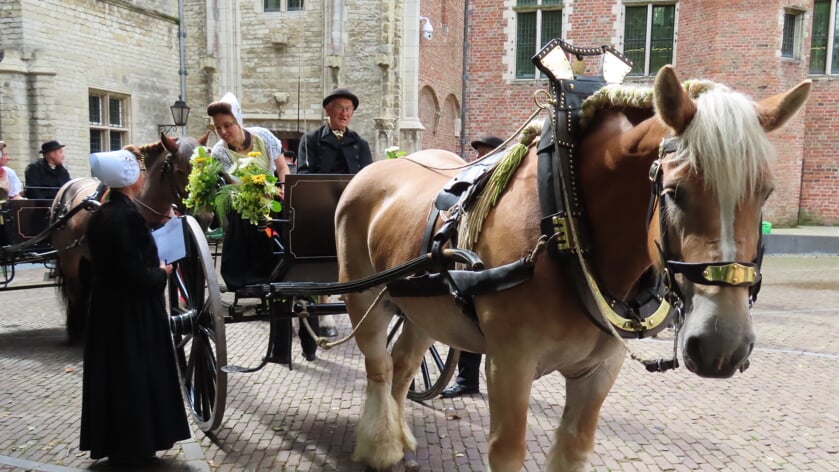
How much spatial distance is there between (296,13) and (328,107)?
13.6m

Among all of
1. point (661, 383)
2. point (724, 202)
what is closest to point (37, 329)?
point (661, 383)

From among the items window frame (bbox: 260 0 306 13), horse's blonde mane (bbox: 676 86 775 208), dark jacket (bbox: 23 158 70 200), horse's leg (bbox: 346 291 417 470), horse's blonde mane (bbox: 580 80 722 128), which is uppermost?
window frame (bbox: 260 0 306 13)

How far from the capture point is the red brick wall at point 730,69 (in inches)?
638

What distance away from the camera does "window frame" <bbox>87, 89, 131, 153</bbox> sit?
15.6m

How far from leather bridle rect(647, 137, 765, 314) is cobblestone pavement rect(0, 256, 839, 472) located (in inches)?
87.7

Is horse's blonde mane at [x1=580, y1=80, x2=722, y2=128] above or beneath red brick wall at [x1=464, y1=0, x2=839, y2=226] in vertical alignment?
beneath

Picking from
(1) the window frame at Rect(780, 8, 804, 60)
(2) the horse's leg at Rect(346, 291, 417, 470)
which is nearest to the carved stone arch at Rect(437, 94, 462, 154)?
(1) the window frame at Rect(780, 8, 804, 60)

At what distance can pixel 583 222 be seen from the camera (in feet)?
7.08

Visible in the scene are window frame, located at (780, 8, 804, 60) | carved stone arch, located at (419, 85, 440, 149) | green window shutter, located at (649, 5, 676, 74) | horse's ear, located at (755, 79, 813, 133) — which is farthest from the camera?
carved stone arch, located at (419, 85, 440, 149)

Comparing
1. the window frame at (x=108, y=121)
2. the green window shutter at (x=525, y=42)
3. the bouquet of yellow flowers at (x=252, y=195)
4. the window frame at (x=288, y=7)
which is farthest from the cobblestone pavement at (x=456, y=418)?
the green window shutter at (x=525, y=42)

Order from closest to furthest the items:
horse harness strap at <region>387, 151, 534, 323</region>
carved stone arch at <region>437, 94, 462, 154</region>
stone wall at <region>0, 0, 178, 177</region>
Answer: horse harness strap at <region>387, 151, 534, 323</region>, stone wall at <region>0, 0, 178, 177</region>, carved stone arch at <region>437, 94, 462, 154</region>

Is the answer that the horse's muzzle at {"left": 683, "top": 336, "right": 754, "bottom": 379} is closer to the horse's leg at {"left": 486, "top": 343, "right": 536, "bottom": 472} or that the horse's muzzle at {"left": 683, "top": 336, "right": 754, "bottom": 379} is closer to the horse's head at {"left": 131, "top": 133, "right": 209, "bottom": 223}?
the horse's leg at {"left": 486, "top": 343, "right": 536, "bottom": 472}

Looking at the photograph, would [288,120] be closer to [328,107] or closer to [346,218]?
[328,107]

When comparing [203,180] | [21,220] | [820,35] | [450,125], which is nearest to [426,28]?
[450,125]
